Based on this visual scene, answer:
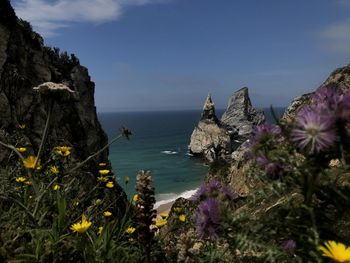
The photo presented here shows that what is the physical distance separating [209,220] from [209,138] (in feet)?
353

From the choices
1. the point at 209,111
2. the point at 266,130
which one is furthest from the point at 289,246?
the point at 209,111

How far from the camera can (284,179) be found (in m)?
2.32

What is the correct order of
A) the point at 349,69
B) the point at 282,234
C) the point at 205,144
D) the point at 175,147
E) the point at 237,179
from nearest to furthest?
the point at 282,234, the point at 349,69, the point at 237,179, the point at 205,144, the point at 175,147

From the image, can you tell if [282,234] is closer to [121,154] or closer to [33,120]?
[33,120]

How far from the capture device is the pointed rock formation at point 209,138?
105 metres

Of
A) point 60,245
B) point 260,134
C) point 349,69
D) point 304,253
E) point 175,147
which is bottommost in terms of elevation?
point 175,147

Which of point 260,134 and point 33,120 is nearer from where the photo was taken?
point 260,134

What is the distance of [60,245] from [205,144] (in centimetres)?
10551

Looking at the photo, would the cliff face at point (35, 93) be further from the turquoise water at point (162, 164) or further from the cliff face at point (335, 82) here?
the turquoise water at point (162, 164)

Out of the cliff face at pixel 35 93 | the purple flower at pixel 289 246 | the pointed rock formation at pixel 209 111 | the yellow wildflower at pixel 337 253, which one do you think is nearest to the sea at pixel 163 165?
the cliff face at pixel 35 93

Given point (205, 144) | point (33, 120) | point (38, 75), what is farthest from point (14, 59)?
point (205, 144)

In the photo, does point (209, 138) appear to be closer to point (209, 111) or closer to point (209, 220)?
point (209, 111)

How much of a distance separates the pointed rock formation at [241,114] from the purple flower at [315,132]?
151 m

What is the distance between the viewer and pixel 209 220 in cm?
255
